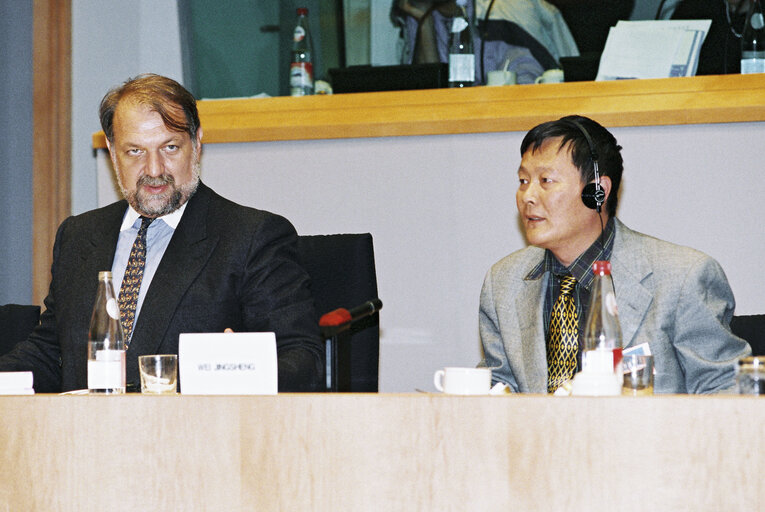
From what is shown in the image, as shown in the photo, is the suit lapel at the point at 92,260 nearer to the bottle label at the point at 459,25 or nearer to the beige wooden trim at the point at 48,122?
the beige wooden trim at the point at 48,122

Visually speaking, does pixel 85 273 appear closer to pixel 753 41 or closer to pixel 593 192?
pixel 593 192

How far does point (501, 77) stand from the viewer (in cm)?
286

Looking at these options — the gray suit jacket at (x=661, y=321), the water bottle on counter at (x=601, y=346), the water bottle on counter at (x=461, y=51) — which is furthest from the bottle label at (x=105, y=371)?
the water bottle on counter at (x=461, y=51)

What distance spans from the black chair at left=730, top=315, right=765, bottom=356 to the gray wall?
2414mm

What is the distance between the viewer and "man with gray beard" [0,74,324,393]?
1.95 metres

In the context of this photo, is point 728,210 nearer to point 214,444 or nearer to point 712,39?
point 712,39

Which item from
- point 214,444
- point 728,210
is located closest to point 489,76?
point 728,210

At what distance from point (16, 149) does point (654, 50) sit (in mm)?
2201

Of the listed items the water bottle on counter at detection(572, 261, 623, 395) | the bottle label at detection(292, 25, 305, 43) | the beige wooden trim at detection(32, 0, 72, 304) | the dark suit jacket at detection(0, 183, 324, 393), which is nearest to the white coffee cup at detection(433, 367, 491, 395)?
the water bottle on counter at detection(572, 261, 623, 395)

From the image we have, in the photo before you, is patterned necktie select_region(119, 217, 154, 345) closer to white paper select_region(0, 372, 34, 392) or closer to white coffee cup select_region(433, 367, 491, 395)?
white paper select_region(0, 372, 34, 392)

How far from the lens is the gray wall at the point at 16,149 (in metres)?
3.26

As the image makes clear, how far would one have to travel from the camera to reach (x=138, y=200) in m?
2.08

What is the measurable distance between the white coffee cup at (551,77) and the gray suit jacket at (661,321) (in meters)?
0.89

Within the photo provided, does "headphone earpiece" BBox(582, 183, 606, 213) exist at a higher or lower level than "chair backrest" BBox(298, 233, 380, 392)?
higher
